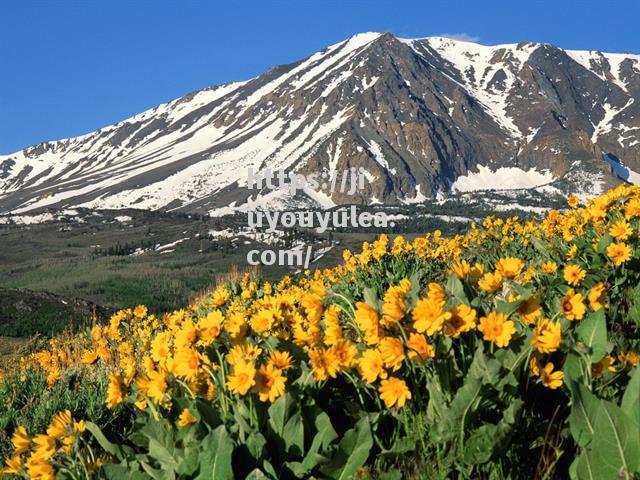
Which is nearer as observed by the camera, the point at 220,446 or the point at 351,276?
the point at 220,446

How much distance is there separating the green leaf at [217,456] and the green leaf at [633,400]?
123cm

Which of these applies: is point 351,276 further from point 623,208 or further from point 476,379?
point 476,379

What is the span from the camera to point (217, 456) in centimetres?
207

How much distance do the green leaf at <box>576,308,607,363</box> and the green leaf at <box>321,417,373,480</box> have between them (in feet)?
2.74

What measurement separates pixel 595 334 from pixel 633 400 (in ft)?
1.31

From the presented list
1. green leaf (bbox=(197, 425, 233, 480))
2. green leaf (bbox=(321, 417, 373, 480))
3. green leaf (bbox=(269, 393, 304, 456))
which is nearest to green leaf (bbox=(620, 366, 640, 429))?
green leaf (bbox=(321, 417, 373, 480))

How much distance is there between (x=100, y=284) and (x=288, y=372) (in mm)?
67765

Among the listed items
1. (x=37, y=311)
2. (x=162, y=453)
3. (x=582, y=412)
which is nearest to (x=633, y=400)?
(x=582, y=412)

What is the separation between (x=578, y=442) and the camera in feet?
6.54

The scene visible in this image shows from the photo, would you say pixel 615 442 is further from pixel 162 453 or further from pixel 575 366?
pixel 162 453

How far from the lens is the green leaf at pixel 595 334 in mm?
2262

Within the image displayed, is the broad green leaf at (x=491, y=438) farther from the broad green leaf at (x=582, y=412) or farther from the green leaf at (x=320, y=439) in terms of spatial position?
the green leaf at (x=320, y=439)

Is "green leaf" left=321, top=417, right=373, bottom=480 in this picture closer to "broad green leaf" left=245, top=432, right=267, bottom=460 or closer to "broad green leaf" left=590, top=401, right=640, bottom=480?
"broad green leaf" left=245, top=432, right=267, bottom=460

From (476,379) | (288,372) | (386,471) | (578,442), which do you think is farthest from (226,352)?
(578,442)
